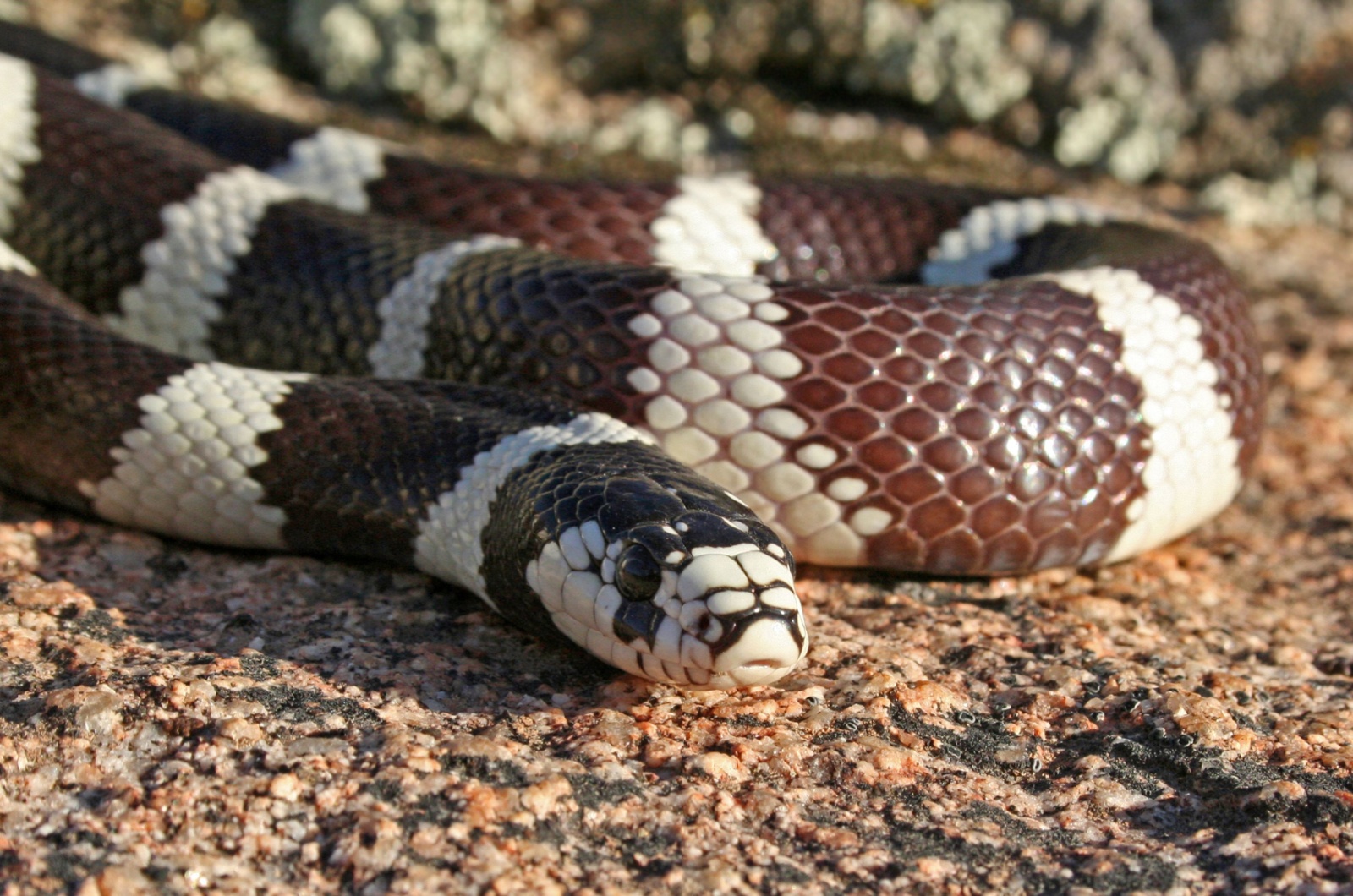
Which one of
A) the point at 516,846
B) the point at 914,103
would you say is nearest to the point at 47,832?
the point at 516,846

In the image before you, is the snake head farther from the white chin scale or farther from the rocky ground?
the rocky ground

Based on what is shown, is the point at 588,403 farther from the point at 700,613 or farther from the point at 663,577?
the point at 700,613

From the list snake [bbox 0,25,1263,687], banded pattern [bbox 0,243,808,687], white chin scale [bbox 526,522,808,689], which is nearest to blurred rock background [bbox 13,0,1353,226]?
snake [bbox 0,25,1263,687]

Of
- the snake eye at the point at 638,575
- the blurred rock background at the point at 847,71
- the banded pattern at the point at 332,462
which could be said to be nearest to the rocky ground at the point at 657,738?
the banded pattern at the point at 332,462

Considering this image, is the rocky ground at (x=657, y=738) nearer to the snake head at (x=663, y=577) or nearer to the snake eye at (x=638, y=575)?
the snake head at (x=663, y=577)

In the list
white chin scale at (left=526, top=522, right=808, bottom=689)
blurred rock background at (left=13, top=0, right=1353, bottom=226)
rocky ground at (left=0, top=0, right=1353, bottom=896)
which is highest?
blurred rock background at (left=13, top=0, right=1353, bottom=226)

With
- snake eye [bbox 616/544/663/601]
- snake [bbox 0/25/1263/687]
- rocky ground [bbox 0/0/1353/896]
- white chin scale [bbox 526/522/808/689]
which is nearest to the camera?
rocky ground [bbox 0/0/1353/896]

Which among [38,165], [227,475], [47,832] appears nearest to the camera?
[47,832]

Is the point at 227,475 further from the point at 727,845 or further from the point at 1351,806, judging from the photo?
the point at 1351,806
